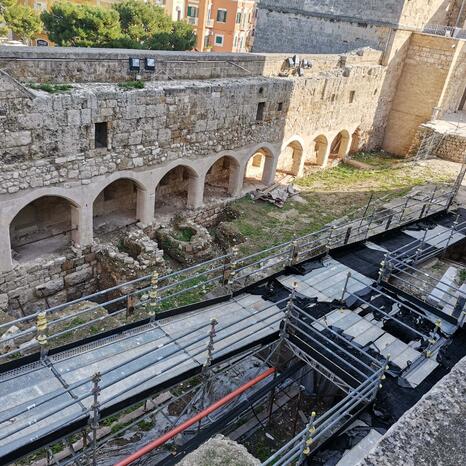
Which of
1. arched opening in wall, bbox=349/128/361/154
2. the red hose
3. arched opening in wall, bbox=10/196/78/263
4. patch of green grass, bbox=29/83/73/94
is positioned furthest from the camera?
arched opening in wall, bbox=349/128/361/154

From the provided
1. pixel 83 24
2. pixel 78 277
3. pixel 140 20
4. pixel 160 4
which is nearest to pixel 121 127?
pixel 78 277

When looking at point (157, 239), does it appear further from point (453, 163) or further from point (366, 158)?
point (453, 163)

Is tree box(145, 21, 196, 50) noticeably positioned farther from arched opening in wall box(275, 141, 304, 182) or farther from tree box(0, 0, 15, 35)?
arched opening in wall box(275, 141, 304, 182)

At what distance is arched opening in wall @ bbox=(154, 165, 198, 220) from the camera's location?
47.2 feet

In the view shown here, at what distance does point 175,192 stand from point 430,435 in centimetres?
1425

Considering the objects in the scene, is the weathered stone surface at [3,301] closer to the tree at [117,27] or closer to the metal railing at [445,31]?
the metal railing at [445,31]

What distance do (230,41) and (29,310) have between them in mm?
36501

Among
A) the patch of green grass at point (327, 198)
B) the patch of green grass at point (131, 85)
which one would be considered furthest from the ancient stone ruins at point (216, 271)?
the patch of green grass at point (327, 198)

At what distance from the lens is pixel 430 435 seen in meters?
2.24

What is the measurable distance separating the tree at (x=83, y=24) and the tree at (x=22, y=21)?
4.24 m

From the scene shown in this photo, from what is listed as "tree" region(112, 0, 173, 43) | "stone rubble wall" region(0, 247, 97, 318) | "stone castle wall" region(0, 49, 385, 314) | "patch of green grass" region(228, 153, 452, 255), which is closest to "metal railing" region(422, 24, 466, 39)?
"patch of green grass" region(228, 153, 452, 255)

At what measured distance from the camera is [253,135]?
15.3 metres

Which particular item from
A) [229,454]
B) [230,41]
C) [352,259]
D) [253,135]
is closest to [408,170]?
[253,135]

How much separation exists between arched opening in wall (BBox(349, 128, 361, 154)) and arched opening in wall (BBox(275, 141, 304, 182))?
154 inches
